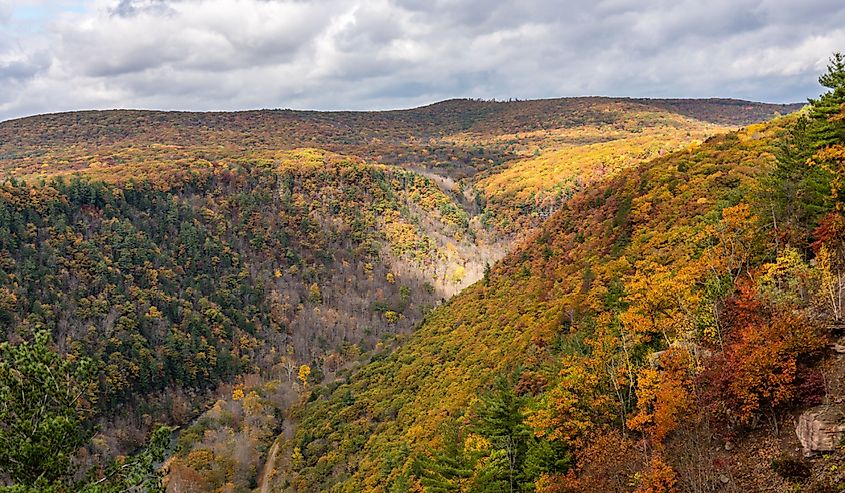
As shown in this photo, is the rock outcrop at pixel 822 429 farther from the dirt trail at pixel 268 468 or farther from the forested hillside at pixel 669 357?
the dirt trail at pixel 268 468

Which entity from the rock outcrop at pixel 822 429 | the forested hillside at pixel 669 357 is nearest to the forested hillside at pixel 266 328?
the forested hillside at pixel 669 357

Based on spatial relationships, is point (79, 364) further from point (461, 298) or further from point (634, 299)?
point (461, 298)

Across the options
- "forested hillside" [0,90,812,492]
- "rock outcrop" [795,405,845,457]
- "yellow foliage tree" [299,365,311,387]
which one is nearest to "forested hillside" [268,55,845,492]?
"rock outcrop" [795,405,845,457]

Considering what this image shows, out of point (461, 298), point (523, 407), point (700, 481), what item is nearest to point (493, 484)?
point (523, 407)

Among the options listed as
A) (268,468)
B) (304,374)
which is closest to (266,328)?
(304,374)

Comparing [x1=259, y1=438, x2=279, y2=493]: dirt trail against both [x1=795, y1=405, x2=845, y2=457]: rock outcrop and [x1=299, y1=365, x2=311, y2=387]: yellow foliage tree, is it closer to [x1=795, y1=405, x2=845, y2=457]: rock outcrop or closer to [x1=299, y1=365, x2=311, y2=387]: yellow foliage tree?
[x1=299, y1=365, x2=311, y2=387]: yellow foliage tree

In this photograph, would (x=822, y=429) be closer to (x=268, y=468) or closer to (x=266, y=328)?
(x=268, y=468)

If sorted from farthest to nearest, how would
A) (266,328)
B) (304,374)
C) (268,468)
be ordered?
(266,328) → (304,374) → (268,468)
